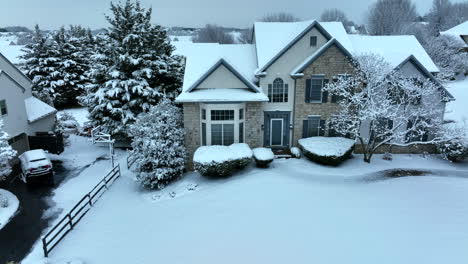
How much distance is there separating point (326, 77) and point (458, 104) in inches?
766

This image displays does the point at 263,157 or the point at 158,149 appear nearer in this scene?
the point at 158,149

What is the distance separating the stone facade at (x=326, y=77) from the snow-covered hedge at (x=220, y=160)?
15.9ft

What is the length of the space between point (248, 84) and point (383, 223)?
38.3 ft

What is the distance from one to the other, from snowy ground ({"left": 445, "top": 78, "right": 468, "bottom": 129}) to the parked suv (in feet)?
96.3

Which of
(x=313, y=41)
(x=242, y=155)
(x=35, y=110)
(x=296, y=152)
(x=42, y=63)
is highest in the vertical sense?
(x=313, y=41)

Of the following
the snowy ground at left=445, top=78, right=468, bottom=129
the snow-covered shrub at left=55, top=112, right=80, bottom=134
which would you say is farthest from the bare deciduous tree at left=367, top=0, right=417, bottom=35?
the snow-covered shrub at left=55, top=112, right=80, bottom=134

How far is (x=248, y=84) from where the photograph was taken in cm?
2069

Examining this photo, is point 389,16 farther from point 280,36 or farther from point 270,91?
point 270,91

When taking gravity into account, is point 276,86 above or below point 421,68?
below

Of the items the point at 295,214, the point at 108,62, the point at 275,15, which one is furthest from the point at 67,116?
the point at 275,15

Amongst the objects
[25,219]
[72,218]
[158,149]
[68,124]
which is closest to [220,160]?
[158,149]

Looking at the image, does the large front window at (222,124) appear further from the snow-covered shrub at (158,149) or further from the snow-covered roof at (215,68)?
the snow-covered shrub at (158,149)

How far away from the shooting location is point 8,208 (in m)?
16.6

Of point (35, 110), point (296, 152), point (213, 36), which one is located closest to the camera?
point (296, 152)
